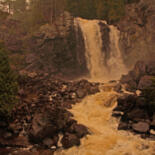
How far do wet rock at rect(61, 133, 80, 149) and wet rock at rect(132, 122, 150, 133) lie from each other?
5.26 metres

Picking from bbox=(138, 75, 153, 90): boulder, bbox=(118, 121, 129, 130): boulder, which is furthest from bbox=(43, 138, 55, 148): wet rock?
bbox=(138, 75, 153, 90): boulder

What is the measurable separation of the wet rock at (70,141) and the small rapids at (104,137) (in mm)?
335

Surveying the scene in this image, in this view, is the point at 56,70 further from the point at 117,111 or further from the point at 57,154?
the point at 57,154

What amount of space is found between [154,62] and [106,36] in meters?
14.0

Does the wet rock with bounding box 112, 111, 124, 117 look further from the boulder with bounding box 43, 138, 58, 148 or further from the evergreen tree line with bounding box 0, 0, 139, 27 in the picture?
the evergreen tree line with bounding box 0, 0, 139, 27

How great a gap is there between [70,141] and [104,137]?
302cm

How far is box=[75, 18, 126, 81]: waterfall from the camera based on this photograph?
127ft

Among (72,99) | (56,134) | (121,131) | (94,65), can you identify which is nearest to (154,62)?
(94,65)

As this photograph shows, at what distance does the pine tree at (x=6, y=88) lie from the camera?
1532 cm

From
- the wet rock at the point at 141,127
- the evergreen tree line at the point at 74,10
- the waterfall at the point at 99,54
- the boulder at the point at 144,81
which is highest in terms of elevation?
the evergreen tree line at the point at 74,10

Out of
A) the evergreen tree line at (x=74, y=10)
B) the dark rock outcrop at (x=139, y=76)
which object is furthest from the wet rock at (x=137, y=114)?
the evergreen tree line at (x=74, y=10)

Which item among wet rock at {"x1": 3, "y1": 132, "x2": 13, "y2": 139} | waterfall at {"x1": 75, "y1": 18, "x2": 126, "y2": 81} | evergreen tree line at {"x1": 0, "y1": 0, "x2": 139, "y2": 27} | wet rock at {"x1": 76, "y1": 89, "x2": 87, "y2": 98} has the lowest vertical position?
wet rock at {"x1": 3, "y1": 132, "x2": 13, "y2": 139}

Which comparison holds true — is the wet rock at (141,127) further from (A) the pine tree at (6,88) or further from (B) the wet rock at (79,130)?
(A) the pine tree at (6,88)

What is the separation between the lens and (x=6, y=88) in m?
15.8
